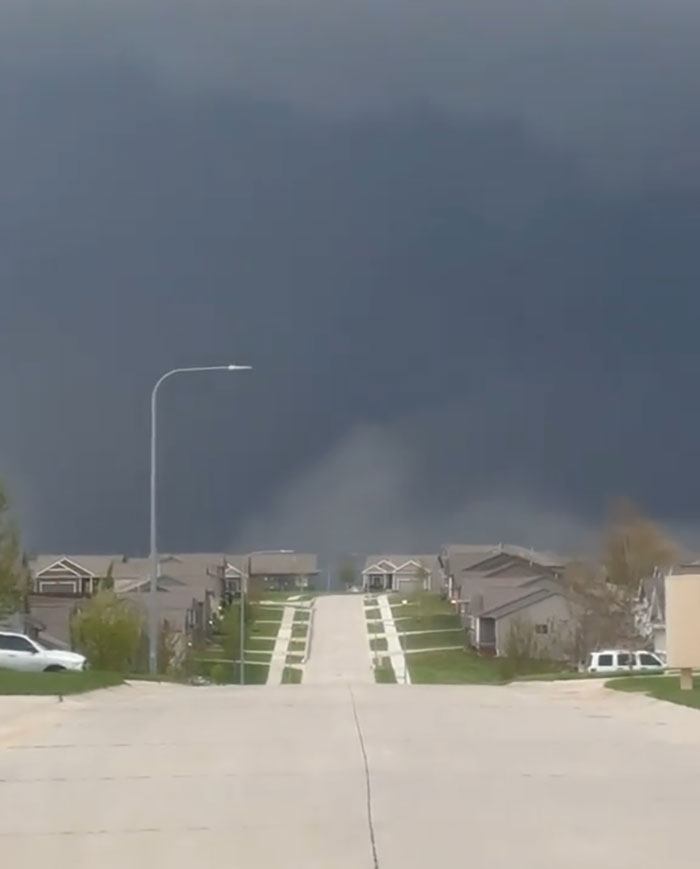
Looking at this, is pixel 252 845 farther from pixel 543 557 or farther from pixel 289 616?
pixel 543 557

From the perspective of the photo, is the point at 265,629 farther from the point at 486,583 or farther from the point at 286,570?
the point at 286,570

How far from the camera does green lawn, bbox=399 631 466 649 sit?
95750mm

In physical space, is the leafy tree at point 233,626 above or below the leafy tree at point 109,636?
below

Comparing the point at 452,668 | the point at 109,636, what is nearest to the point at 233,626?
the point at 452,668

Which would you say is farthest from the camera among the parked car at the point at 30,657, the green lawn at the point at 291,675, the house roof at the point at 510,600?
the house roof at the point at 510,600

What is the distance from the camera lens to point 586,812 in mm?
11391

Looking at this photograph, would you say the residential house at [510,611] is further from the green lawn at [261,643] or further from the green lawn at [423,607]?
the green lawn at [423,607]

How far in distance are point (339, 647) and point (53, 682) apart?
2416 inches

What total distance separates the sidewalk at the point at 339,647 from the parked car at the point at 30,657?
40.9ft

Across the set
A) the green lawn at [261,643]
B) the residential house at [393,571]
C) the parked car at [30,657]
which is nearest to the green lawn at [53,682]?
the parked car at [30,657]

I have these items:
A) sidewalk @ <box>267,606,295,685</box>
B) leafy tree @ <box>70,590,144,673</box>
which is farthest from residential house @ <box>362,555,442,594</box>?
leafy tree @ <box>70,590,144,673</box>

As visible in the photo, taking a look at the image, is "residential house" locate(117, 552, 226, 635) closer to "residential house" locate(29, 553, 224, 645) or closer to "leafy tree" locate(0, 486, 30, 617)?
"residential house" locate(29, 553, 224, 645)

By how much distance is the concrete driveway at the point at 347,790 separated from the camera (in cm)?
982

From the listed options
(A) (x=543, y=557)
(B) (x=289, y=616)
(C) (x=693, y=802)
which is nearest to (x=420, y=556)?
(A) (x=543, y=557)
